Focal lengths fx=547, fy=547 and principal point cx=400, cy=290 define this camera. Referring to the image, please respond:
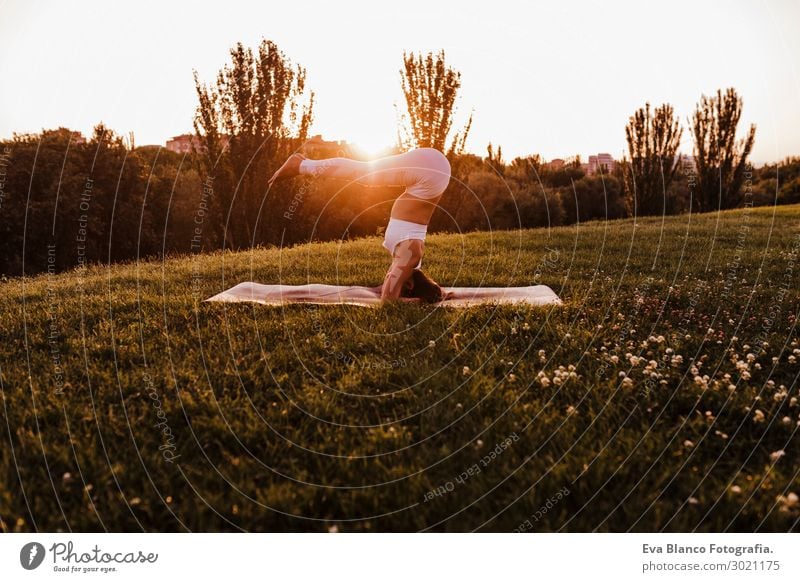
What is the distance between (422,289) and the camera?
6867mm

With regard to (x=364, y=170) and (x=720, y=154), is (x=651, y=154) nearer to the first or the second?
(x=720, y=154)

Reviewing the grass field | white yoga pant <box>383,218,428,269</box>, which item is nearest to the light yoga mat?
the grass field

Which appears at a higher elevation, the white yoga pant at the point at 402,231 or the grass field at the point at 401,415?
the white yoga pant at the point at 402,231

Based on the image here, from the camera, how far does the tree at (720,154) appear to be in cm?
2145

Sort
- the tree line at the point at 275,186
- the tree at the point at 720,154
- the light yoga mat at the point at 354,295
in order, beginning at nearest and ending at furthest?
the light yoga mat at the point at 354,295, the tree line at the point at 275,186, the tree at the point at 720,154

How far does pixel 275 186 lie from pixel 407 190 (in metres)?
9.62

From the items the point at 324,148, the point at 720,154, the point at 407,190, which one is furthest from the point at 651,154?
the point at 407,190

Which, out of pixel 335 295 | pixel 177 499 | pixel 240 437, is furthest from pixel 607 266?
pixel 177 499

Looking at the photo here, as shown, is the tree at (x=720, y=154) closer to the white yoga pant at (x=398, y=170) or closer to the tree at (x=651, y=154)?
the tree at (x=651, y=154)

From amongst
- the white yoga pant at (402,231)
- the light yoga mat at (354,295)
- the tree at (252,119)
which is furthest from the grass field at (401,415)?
the tree at (252,119)
